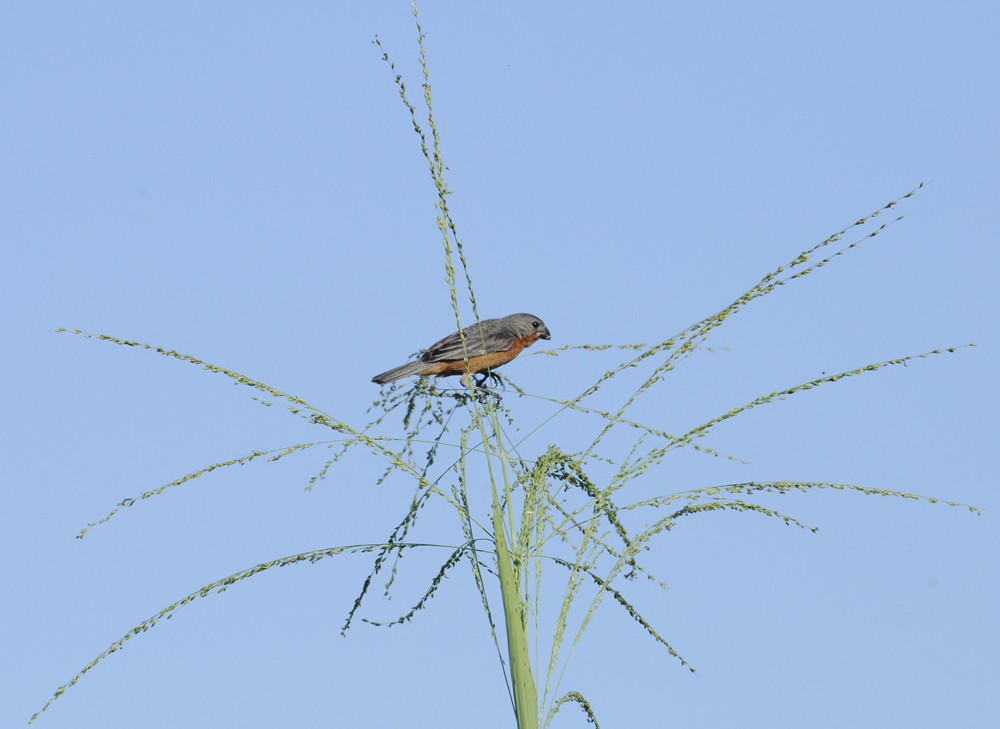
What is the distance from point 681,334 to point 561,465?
518mm

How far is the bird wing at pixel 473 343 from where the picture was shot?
741 centimetres

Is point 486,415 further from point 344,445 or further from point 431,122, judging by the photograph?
point 431,122

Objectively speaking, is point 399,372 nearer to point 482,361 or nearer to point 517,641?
point 482,361

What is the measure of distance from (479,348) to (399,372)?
56 cm

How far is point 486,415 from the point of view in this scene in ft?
11.1

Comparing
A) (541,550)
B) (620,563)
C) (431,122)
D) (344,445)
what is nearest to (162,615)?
(344,445)

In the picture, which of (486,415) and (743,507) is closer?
(743,507)

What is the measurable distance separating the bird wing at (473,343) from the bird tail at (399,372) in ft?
0.25

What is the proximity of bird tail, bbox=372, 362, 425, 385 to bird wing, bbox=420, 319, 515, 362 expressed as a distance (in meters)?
0.08

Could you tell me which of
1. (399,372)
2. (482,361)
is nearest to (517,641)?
(399,372)

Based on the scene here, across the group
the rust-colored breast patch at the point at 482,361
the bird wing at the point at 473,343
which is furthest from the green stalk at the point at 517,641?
the rust-colored breast patch at the point at 482,361

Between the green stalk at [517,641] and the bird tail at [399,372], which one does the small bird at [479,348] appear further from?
the green stalk at [517,641]

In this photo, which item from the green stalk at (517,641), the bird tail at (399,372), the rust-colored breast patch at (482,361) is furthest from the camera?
the rust-colored breast patch at (482,361)

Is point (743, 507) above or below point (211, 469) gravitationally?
below
